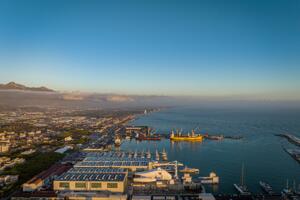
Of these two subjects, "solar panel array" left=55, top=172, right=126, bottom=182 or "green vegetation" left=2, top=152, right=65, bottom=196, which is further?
"green vegetation" left=2, top=152, right=65, bottom=196

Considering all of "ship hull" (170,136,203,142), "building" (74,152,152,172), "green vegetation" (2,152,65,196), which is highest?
"building" (74,152,152,172)

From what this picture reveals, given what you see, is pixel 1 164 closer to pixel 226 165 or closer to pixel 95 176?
pixel 95 176

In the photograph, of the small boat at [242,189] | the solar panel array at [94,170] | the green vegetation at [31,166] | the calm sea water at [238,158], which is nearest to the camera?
the small boat at [242,189]

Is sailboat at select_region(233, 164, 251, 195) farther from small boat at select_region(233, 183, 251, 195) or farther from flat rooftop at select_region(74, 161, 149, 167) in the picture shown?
flat rooftop at select_region(74, 161, 149, 167)

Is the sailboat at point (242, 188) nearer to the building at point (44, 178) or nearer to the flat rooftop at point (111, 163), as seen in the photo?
the flat rooftop at point (111, 163)

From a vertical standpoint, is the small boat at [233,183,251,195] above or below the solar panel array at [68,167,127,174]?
below

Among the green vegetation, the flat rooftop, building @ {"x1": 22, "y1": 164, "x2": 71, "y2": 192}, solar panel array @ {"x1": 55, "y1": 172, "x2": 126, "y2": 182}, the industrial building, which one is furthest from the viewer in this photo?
the flat rooftop

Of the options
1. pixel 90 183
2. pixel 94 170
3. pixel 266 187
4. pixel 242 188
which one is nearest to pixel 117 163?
pixel 94 170

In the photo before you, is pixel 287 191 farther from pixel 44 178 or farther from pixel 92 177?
pixel 44 178

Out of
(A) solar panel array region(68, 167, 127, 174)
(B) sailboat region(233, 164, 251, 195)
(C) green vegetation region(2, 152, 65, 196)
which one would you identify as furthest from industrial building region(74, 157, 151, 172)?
(B) sailboat region(233, 164, 251, 195)

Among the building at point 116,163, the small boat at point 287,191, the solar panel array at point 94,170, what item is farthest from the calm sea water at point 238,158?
the solar panel array at point 94,170
